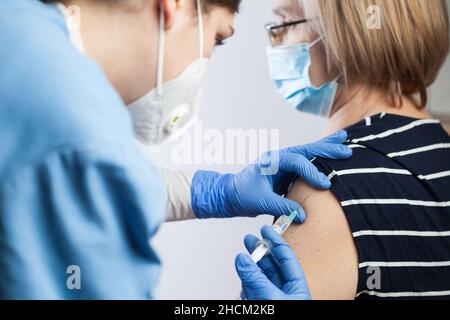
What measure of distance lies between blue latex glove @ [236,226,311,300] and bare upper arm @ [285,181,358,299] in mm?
23

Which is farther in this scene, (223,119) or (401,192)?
(223,119)

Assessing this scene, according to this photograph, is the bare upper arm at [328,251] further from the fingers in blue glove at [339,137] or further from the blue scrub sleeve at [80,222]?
the blue scrub sleeve at [80,222]

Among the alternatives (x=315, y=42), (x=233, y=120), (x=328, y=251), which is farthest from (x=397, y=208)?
(x=233, y=120)

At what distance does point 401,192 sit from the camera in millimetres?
1098

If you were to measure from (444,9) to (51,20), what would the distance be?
880 mm

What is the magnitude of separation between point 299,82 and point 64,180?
2.83 ft

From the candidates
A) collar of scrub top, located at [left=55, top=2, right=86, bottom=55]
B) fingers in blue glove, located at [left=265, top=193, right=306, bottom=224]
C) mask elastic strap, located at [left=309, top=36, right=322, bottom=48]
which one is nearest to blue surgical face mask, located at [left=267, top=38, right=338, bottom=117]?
mask elastic strap, located at [left=309, top=36, right=322, bottom=48]

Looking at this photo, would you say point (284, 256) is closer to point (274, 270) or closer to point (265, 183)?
point (274, 270)

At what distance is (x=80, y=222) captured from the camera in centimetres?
70

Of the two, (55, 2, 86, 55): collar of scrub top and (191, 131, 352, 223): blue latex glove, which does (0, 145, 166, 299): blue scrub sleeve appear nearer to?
(55, 2, 86, 55): collar of scrub top

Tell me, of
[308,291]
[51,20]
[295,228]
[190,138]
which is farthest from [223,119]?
[51,20]
